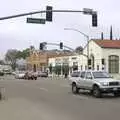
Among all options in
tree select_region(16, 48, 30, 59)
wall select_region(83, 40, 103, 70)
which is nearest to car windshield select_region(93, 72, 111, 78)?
wall select_region(83, 40, 103, 70)

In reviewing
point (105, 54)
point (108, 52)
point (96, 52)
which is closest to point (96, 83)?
point (105, 54)

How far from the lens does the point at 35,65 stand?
149875 mm

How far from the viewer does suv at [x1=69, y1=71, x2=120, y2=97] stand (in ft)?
86.3

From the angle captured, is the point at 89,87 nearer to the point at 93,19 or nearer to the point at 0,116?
the point at 93,19

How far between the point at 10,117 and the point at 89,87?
12.8 m

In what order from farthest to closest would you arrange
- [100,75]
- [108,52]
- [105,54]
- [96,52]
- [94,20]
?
[96,52]
[108,52]
[105,54]
[94,20]
[100,75]

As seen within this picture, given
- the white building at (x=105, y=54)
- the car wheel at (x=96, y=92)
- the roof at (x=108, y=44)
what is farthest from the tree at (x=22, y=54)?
the car wheel at (x=96, y=92)

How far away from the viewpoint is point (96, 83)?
88.2 feet

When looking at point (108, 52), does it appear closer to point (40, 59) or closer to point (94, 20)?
point (94, 20)

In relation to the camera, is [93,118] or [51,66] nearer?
[93,118]

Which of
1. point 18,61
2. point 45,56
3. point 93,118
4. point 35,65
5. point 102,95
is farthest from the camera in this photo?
point 18,61

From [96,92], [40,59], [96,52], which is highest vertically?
[96,52]

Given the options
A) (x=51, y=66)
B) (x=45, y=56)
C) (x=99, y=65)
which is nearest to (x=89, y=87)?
(x=99, y=65)

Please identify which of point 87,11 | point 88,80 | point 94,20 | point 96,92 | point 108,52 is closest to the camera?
point 96,92
